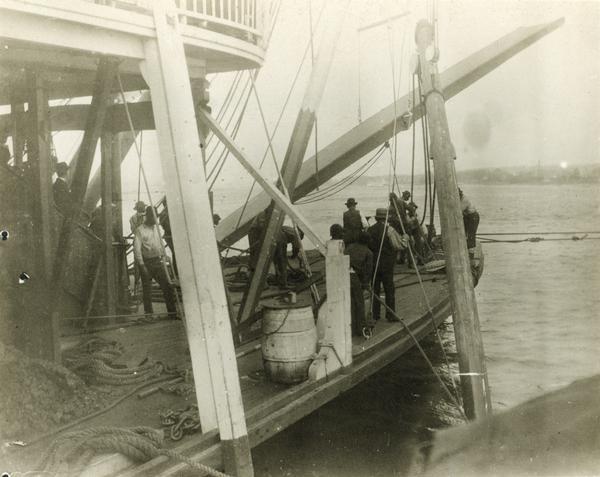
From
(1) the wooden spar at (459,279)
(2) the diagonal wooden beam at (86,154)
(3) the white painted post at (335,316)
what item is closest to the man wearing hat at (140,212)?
(2) the diagonal wooden beam at (86,154)

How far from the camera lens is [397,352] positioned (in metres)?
7.99

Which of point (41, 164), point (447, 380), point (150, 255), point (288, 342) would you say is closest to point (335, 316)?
point (288, 342)

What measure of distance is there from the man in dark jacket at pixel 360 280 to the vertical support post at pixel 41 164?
383cm

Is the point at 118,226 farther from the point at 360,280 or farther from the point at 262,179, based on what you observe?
the point at 262,179

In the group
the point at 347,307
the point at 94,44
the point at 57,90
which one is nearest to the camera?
the point at 94,44

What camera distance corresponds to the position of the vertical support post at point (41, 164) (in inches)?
237

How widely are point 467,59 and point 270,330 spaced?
9245 millimetres

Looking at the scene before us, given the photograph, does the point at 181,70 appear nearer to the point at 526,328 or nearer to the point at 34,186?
the point at 34,186

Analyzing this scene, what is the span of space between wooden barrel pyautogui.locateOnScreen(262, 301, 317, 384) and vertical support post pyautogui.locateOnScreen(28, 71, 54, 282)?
95.5 inches

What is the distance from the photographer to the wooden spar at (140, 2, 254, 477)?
182 inches

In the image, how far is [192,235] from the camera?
4.66m

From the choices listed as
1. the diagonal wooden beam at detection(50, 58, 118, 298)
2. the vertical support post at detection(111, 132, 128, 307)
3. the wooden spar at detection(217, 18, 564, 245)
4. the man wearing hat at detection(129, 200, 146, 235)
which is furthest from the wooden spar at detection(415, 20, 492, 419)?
the man wearing hat at detection(129, 200, 146, 235)

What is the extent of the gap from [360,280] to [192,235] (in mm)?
4350

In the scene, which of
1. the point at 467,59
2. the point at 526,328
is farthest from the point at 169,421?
the point at 526,328
